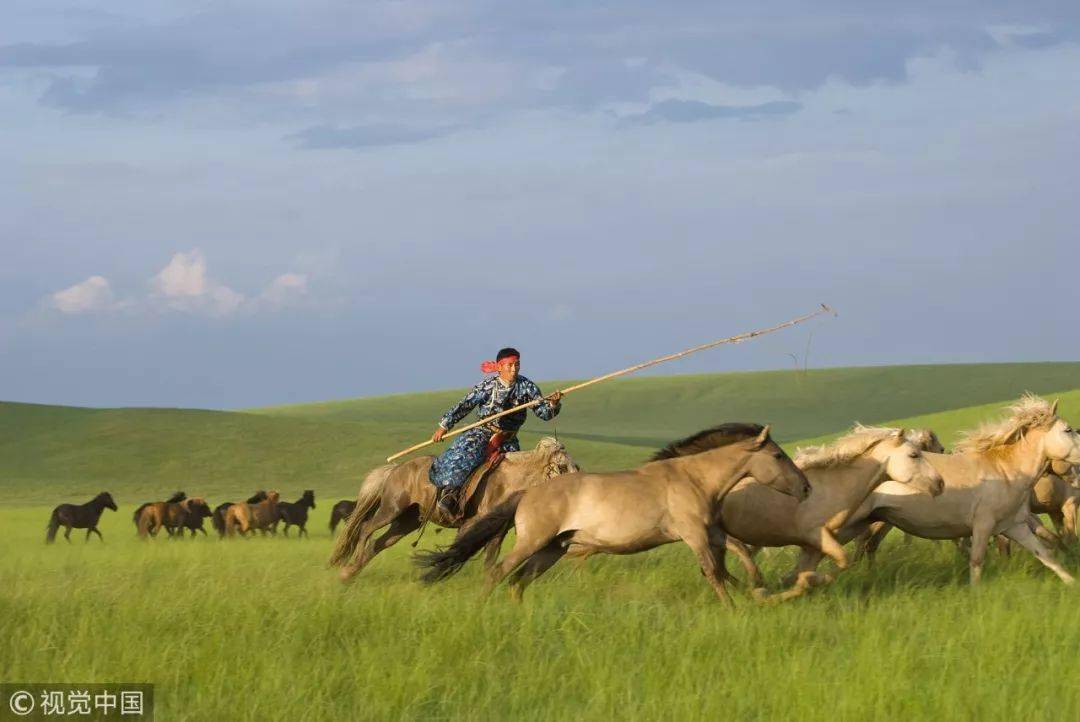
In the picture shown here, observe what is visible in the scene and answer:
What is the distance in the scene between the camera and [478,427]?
41.7ft

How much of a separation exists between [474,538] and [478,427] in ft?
6.34

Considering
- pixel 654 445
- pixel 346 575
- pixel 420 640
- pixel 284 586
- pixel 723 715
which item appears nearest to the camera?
pixel 723 715

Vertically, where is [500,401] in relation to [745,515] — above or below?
above

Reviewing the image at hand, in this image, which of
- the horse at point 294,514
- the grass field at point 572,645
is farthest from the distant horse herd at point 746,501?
the horse at point 294,514

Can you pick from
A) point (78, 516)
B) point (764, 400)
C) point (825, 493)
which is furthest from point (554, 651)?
point (764, 400)

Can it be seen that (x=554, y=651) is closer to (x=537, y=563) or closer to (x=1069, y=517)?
(x=537, y=563)

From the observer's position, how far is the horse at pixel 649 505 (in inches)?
396

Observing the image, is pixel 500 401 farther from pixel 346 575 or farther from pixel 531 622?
pixel 531 622

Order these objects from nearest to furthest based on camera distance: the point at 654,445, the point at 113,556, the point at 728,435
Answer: the point at 728,435
the point at 113,556
the point at 654,445

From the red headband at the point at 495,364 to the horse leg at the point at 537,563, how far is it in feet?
8.11

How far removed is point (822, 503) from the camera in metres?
11.2

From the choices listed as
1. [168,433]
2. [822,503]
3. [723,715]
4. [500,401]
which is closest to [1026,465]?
[822,503]

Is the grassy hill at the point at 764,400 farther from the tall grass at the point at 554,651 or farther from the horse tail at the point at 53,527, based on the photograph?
the tall grass at the point at 554,651

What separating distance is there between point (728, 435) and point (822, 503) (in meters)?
1.22
